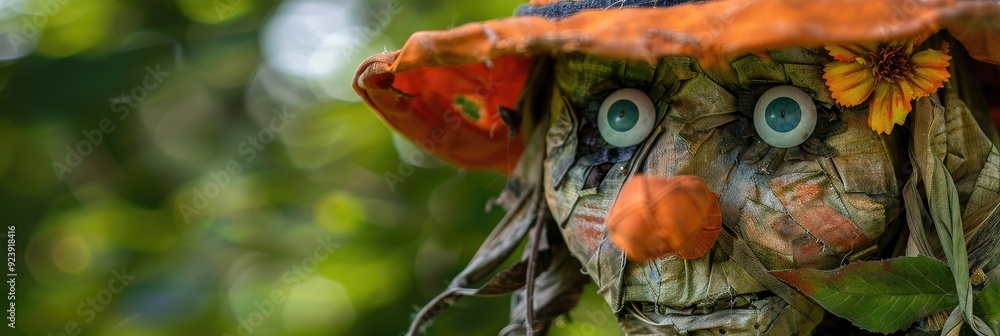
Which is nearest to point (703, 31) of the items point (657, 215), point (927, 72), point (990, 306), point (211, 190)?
point (657, 215)

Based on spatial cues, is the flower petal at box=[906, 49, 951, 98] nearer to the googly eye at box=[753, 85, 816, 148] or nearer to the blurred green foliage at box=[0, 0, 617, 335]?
the googly eye at box=[753, 85, 816, 148]

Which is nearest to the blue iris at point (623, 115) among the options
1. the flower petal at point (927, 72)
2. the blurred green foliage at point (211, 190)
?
the flower petal at point (927, 72)

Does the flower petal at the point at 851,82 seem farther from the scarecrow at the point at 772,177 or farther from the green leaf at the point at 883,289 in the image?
the green leaf at the point at 883,289

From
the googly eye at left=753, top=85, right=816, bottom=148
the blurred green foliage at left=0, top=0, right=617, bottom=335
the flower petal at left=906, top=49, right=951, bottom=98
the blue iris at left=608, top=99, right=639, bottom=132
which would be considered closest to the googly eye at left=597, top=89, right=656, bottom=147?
the blue iris at left=608, top=99, right=639, bottom=132

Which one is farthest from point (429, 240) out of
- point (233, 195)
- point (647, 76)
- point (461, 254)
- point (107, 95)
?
point (647, 76)

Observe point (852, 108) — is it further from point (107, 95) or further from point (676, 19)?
point (107, 95)

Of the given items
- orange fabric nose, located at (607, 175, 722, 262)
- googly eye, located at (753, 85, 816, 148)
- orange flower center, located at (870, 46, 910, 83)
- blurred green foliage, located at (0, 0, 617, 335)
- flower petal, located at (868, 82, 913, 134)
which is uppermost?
orange flower center, located at (870, 46, 910, 83)

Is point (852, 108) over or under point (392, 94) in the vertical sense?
over
